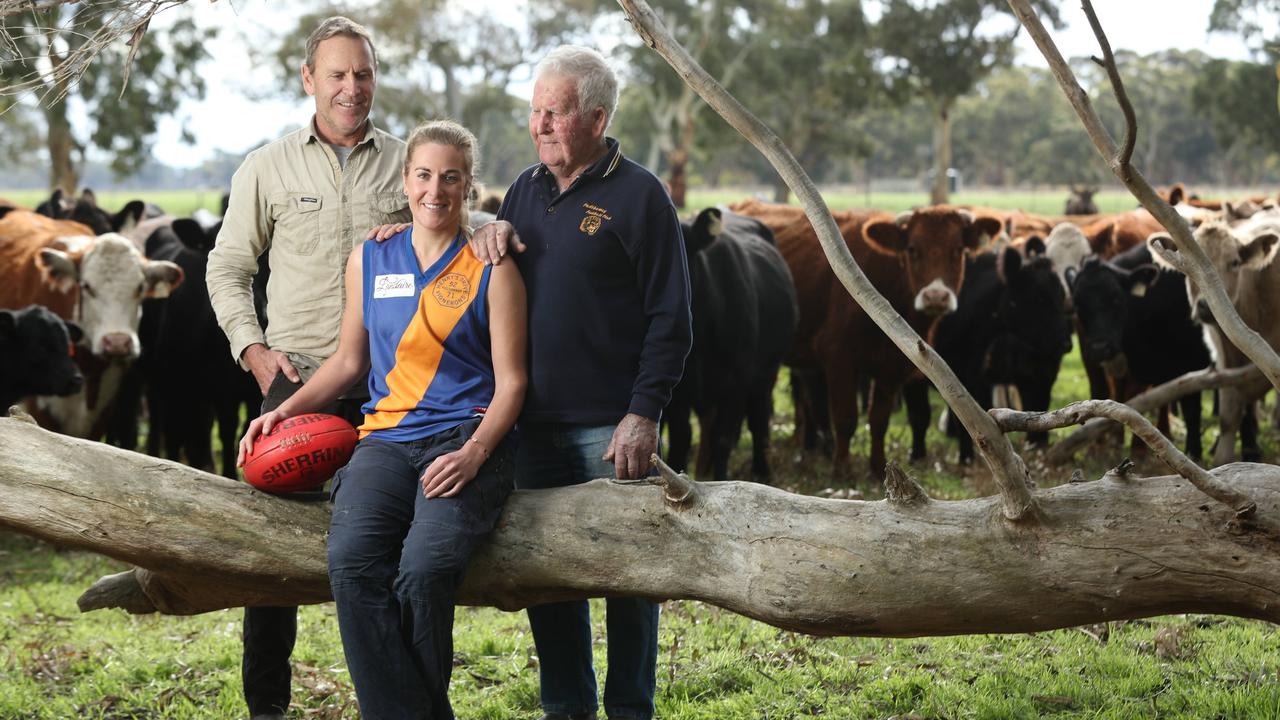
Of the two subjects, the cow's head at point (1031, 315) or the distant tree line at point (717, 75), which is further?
the distant tree line at point (717, 75)

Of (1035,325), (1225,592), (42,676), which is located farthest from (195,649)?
(1035,325)

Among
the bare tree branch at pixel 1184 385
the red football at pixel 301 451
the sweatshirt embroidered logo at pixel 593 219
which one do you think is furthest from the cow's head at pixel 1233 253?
the red football at pixel 301 451

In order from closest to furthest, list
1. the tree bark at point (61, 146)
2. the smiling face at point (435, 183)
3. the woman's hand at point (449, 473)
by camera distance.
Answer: the woman's hand at point (449, 473), the smiling face at point (435, 183), the tree bark at point (61, 146)

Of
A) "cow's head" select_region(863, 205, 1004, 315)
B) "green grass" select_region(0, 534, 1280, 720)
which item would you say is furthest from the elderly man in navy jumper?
"cow's head" select_region(863, 205, 1004, 315)

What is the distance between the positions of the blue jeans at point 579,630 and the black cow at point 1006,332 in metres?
6.53

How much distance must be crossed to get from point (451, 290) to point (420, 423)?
407mm

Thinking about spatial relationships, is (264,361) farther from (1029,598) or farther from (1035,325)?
(1035,325)

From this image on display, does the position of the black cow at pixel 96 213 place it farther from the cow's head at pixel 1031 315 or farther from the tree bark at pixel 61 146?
the tree bark at pixel 61 146

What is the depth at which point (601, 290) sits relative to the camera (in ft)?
13.4

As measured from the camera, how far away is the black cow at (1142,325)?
10281 millimetres

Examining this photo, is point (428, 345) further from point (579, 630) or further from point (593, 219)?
point (579, 630)

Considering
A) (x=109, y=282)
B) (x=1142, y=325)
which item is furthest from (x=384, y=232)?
(x=1142, y=325)

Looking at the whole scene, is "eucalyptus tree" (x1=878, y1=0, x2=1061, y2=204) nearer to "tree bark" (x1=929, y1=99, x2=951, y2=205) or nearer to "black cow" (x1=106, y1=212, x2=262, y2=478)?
"tree bark" (x1=929, y1=99, x2=951, y2=205)

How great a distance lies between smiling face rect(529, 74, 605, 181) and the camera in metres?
3.89
